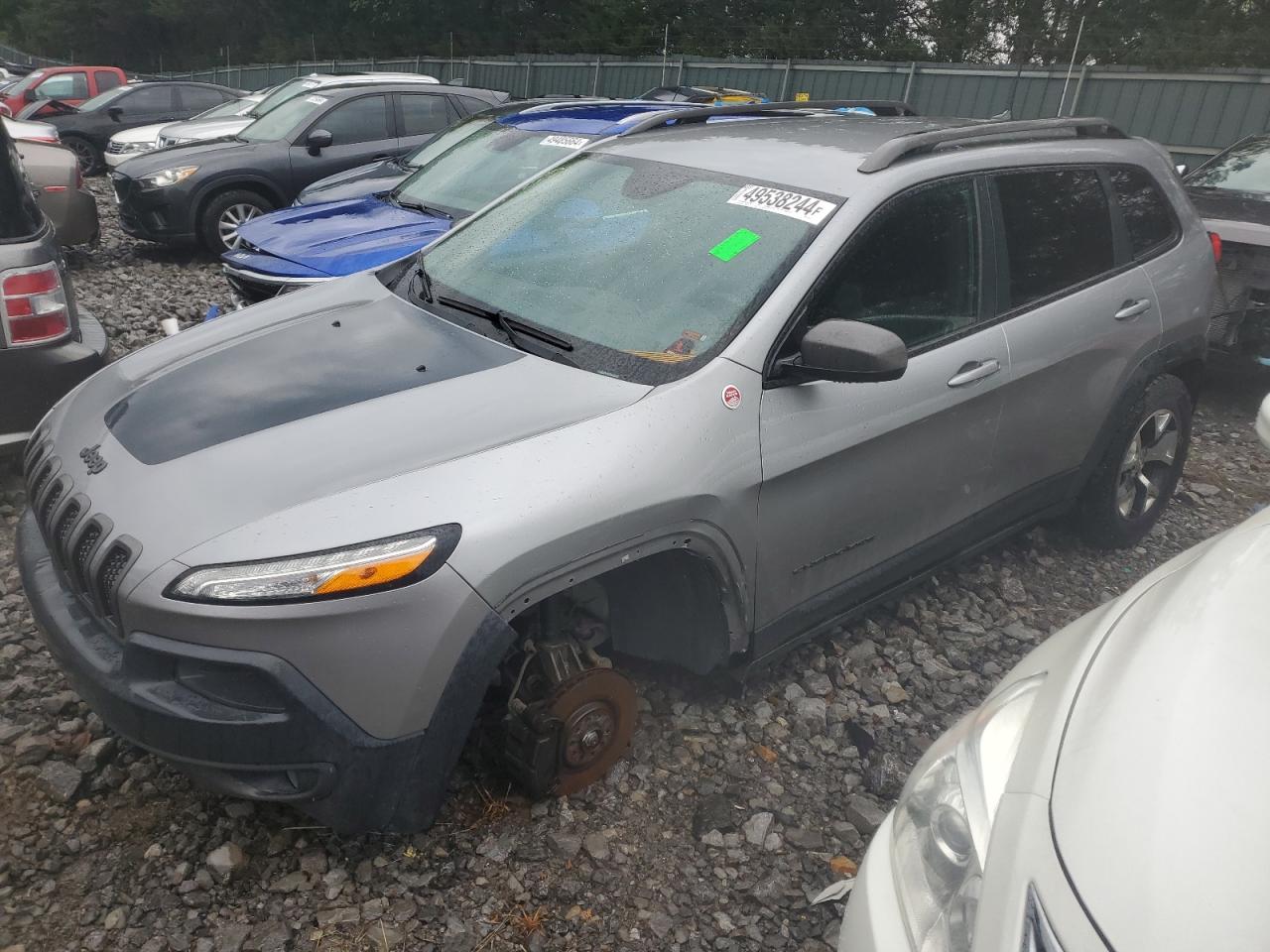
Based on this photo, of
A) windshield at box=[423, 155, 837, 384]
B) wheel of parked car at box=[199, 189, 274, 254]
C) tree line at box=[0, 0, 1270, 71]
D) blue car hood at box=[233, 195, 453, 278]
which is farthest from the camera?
tree line at box=[0, 0, 1270, 71]

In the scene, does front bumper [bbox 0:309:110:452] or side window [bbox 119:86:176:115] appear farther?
side window [bbox 119:86:176:115]

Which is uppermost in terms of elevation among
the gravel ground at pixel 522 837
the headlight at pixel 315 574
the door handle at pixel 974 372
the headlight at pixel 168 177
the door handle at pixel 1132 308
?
the door handle at pixel 1132 308

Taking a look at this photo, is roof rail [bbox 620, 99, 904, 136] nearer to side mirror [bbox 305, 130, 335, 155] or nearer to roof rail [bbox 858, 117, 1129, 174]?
roof rail [bbox 858, 117, 1129, 174]

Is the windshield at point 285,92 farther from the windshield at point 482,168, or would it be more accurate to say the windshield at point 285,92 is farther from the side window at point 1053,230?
the side window at point 1053,230

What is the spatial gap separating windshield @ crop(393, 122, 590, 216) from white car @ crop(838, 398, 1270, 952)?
483cm

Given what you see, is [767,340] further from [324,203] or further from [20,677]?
[324,203]

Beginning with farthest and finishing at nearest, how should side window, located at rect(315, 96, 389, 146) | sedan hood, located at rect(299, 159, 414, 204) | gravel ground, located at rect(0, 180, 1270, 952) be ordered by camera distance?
side window, located at rect(315, 96, 389, 146) → sedan hood, located at rect(299, 159, 414, 204) → gravel ground, located at rect(0, 180, 1270, 952)

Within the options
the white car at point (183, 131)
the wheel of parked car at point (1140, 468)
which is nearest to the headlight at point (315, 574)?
the wheel of parked car at point (1140, 468)

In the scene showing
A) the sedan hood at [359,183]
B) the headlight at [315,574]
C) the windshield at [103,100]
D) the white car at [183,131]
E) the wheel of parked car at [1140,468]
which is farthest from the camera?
the windshield at [103,100]

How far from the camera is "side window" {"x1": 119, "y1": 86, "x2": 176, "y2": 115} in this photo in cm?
1516

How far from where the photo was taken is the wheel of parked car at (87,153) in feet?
48.5

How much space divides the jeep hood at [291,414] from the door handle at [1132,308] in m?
2.17

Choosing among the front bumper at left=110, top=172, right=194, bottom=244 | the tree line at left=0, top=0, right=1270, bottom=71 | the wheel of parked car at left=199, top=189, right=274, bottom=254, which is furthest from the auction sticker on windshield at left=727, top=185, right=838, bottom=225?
the tree line at left=0, top=0, right=1270, bottom=71

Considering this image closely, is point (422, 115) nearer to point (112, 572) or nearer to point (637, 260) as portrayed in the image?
point (637, 260)
